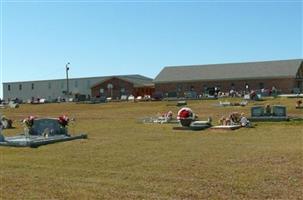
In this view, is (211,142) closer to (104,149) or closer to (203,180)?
(104,149)

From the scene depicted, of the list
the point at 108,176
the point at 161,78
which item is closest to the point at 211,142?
the point at 108,176

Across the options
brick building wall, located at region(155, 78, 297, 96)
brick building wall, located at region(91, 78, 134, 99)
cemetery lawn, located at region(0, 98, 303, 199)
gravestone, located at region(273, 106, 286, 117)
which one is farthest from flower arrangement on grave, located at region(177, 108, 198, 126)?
brick building wall, located at region(91, 78, 134, 99)

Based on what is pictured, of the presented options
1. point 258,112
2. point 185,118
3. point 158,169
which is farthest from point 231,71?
point 158,169

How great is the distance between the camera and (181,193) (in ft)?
29.6

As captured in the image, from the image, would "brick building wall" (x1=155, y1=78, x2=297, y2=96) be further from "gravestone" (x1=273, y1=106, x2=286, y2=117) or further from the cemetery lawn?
the cemetery lawn

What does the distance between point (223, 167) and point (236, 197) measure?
9.56ft

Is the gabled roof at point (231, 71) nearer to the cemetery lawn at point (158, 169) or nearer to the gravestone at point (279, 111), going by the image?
the gravestone at point (279, 111)

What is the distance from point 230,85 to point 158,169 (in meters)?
67.8

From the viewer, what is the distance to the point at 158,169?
11.5 m

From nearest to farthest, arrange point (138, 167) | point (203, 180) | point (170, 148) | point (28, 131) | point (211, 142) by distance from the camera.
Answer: point (203, 180) → point (138, 167) → point (170, 148) → point (211, 142) → point (28, 131)

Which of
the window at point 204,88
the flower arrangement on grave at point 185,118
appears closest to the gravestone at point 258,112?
the flower arrangement on grave at point 185,118

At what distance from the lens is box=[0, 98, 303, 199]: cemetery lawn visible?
30.1ft

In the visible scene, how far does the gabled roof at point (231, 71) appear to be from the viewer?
7494 centimetres

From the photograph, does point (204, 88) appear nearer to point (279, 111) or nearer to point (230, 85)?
point (230, 85)
